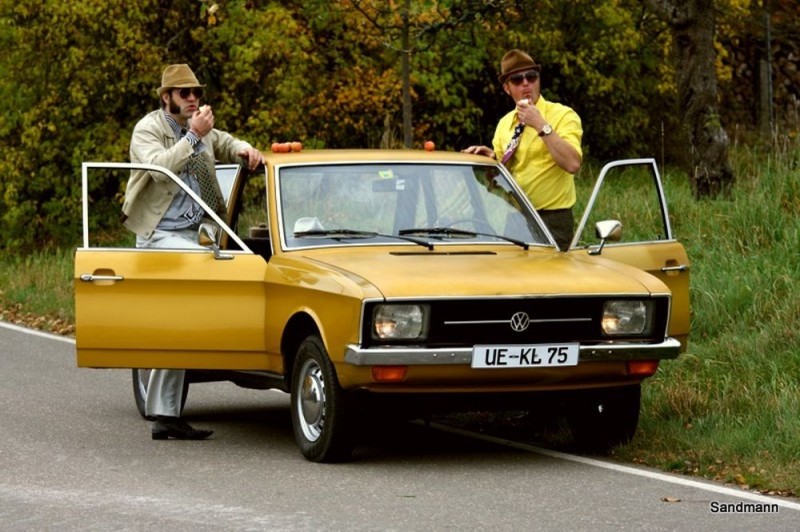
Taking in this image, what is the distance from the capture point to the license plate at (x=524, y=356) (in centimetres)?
855

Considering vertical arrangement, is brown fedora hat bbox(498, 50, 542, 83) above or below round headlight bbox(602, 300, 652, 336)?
above

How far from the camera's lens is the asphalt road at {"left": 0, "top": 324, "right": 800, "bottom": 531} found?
7527 mm

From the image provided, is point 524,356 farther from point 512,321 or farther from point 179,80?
point 179,80

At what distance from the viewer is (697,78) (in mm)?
17203

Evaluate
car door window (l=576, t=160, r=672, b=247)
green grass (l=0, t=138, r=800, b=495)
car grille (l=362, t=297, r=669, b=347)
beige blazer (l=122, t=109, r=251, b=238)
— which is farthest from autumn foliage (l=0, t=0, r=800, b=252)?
car grille (l=362, t=297, r=669, b=347)

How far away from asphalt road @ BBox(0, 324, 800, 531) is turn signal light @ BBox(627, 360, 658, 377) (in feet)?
1.59

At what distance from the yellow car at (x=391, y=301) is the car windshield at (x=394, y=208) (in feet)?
0.04

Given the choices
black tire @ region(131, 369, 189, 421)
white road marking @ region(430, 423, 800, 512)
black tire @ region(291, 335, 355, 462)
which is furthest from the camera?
black tire @ region(131, 369, 189, 421)

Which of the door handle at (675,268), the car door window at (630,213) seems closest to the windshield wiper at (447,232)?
the door handle at (675,268)

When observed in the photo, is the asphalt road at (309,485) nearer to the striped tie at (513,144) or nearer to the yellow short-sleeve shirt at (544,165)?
the yellow short-sleeve shirt at (544,165)

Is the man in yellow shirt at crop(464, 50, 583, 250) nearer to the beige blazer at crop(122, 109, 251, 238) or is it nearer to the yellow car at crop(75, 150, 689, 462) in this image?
the yellow car at crop(75, 150, 689, 462)

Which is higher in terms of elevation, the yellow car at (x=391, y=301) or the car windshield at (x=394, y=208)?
the car windshield at (x=394, y=208)

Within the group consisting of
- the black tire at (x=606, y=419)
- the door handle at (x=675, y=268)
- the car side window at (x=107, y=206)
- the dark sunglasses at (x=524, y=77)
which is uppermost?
the dark sunglasses at (x=524, y=77)

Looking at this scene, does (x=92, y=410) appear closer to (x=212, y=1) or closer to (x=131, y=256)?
(x=131, y=256)
